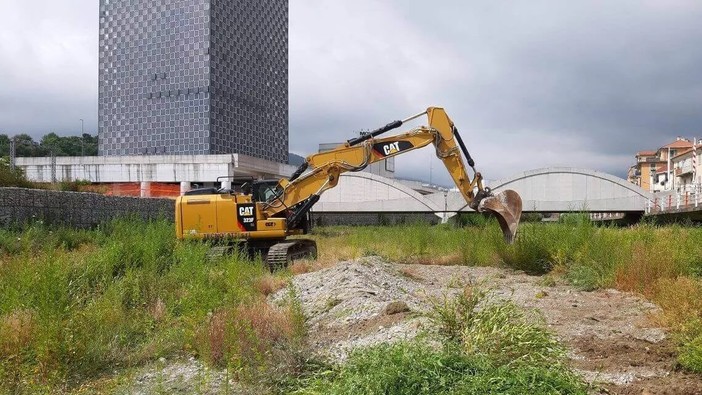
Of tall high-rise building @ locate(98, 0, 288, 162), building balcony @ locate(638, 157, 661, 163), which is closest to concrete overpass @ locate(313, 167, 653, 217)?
tall high-rise building @ locate(98, 0, 288, 162)

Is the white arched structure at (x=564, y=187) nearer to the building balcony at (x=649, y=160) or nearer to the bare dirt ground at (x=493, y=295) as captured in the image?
the bare dirt ground at (x=493, y=295)

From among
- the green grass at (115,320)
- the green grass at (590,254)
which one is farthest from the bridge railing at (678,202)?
the green grass at (115,320)

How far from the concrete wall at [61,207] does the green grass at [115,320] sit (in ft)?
27.2

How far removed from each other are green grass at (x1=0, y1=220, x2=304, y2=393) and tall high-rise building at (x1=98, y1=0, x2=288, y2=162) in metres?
69.9

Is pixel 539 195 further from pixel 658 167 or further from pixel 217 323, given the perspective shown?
pixel 658 167

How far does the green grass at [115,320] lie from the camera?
5598 mm

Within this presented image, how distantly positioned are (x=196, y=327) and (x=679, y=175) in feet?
289

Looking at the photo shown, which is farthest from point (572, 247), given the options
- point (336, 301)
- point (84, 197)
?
point (84, 197)

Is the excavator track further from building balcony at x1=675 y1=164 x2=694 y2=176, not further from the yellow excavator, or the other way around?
building balcony at x1=675 y1=164 x2=694 y2=176

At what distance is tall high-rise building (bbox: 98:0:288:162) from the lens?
255 ft

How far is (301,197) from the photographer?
49.7 ft

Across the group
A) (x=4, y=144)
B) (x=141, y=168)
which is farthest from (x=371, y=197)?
(x=4, y=144)

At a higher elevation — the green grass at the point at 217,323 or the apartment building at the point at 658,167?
the apartment building at the point at 658,167

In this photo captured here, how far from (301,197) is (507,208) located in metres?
5.15
